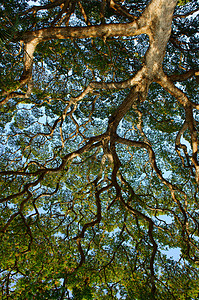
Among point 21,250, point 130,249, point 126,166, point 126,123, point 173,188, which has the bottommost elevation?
point 130,249

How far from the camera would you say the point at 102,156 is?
6527 millimetres

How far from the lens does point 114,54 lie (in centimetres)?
752

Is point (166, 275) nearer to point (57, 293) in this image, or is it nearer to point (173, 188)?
point (173, 188)

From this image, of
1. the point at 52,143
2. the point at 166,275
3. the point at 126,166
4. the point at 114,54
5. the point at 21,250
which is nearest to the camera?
the point at 21,250

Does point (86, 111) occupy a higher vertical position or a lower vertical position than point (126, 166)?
higher

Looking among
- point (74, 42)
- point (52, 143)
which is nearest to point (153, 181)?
point (52, 143)

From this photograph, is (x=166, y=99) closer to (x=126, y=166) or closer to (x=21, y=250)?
(x=126, y=166)

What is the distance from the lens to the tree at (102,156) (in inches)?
179

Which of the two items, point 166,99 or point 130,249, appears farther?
point 166,99

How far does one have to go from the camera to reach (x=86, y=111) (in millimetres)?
9141

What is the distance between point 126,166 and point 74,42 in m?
5.36

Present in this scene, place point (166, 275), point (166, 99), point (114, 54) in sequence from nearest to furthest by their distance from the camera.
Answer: point (166, 275), point (114, 54), point (166, 99)

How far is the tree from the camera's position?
14.9 feet

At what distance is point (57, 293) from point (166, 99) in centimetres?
751
